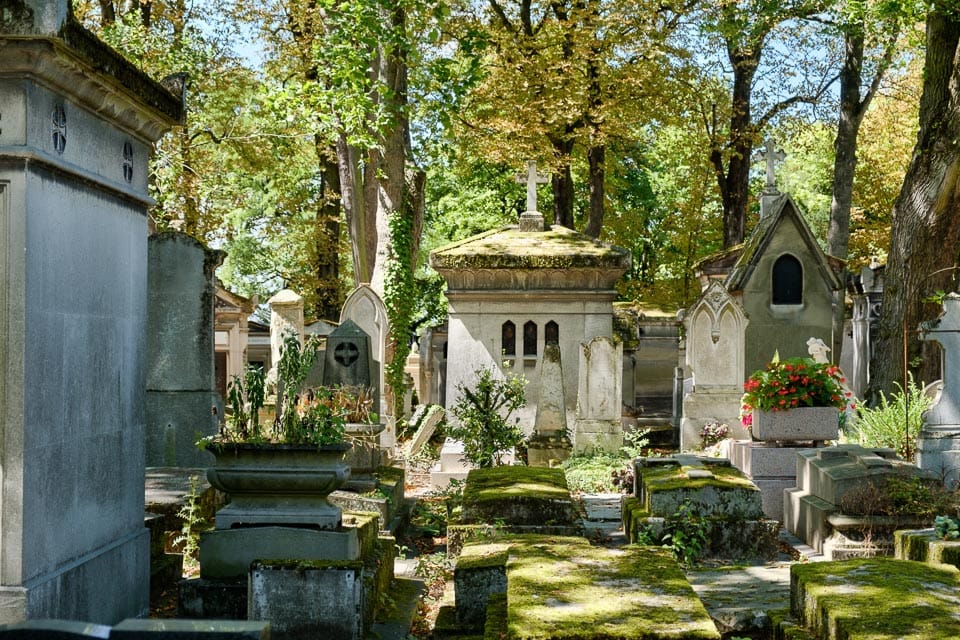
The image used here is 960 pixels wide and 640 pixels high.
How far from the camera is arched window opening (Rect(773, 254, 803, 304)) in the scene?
2066cm

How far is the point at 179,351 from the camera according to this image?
34.6 ft

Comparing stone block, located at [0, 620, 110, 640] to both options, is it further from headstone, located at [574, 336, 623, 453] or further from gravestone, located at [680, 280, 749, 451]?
gravestone, located at [680, 280, 749, 451]

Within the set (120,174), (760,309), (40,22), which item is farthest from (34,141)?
(760,309)

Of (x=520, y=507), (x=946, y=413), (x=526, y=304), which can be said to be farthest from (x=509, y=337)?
(x=520, y=507)

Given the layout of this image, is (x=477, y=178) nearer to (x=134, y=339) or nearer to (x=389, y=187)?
(x=389, y=187)

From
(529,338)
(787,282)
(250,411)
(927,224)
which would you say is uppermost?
(927,224)

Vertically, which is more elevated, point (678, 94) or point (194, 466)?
point (678, 94)

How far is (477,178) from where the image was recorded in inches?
1305

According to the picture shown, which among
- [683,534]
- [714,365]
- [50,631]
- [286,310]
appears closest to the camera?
[50,631]

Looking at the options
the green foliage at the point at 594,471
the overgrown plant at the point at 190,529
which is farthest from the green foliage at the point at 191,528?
the green foliage at the point at 594,471

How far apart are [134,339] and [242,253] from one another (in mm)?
27458

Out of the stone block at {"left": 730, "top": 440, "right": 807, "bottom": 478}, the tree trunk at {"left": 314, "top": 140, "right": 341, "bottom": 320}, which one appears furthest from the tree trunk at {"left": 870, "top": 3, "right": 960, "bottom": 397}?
the tree trunk at {"left": 314, "top": 140, "right": 341, "bottom": 320}

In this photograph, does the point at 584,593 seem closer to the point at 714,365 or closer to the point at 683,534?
the point at 683,534

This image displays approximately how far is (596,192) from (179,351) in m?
17.0
